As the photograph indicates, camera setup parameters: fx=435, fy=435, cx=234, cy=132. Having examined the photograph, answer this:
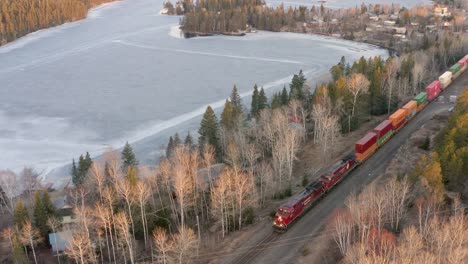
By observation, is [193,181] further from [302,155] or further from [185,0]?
[185,0]

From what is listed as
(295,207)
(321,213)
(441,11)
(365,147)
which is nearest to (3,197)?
(295,207)

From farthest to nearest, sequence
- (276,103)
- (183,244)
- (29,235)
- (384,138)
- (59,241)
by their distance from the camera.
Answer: (276,103)
(384,138)
(59,241)
(29,235)
(183,244)

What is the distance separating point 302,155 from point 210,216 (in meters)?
13.7

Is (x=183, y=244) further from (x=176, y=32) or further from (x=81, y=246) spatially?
(x=176, y=32)

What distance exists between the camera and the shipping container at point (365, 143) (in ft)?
122

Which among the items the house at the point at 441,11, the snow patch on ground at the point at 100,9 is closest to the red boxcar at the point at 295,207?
the house at the point at 441,11

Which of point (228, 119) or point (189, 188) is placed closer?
point (189, 188)

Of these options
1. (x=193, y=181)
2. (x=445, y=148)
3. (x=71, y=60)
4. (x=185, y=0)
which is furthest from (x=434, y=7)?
(x=193, y=181)

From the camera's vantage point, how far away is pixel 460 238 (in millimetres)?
19594

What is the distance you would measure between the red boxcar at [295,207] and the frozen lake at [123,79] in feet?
68.7

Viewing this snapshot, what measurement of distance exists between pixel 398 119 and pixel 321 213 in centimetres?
1786

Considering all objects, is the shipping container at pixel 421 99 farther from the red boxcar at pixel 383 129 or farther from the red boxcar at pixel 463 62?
the red boxcar at pixel 463 62

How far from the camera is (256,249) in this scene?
28.0m

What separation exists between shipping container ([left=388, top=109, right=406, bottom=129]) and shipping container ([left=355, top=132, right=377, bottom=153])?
4.92 metres
